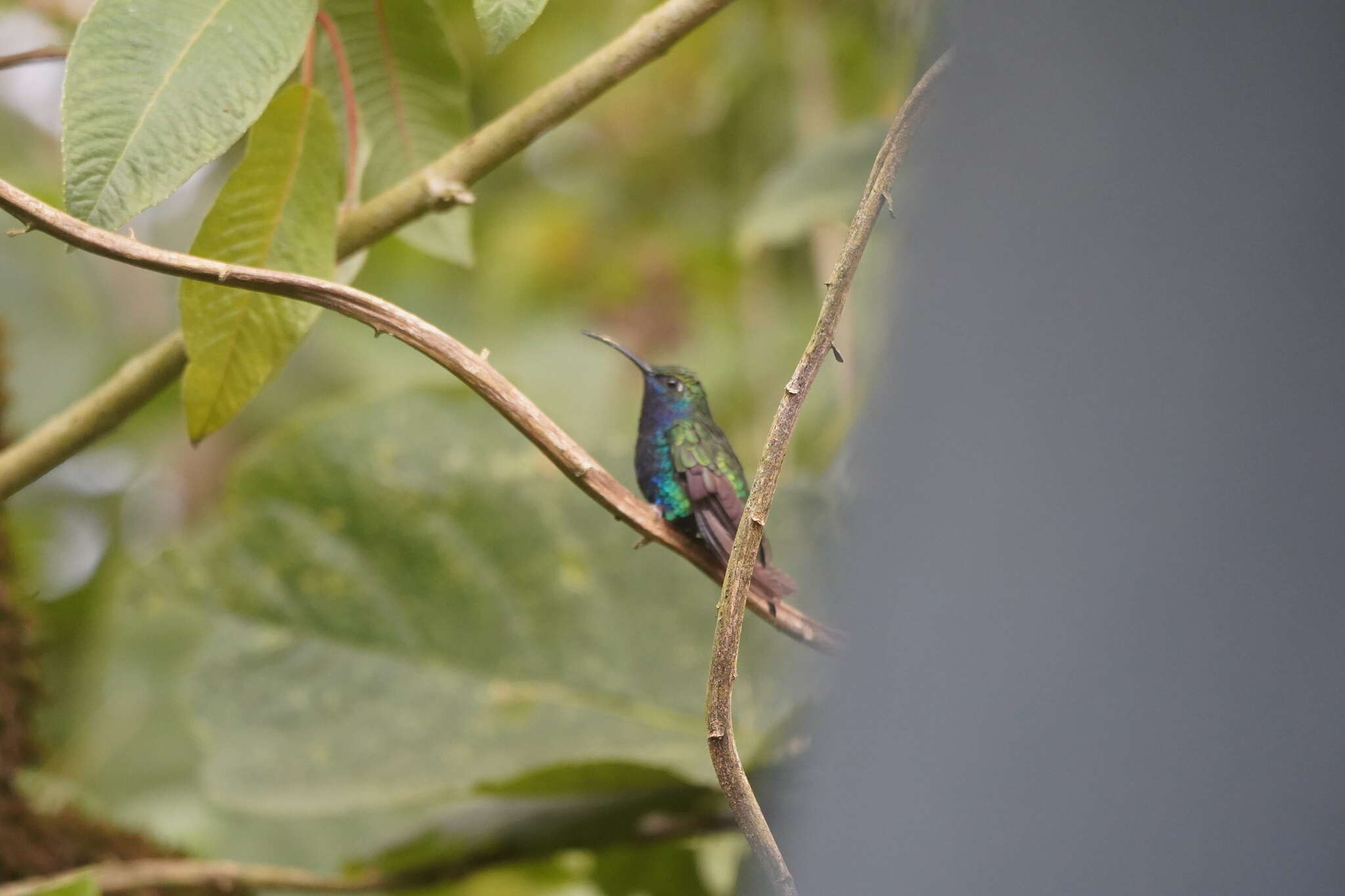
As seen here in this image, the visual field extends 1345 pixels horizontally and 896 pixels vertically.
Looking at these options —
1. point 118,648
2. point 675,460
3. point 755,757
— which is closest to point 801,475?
point 755,757

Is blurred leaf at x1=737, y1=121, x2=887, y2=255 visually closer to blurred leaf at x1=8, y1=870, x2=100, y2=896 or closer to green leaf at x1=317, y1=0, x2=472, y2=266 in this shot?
green leaf at x1=317, y1=0, x2=472, y2=266

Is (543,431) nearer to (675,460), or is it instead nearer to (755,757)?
(675,460)

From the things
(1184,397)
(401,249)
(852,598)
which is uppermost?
(401,249)

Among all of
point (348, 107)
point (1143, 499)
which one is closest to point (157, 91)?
point (348, 107)

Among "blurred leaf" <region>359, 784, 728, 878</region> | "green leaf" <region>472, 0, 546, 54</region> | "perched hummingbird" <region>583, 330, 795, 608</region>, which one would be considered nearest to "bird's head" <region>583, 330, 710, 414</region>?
"perched hummingbird" <region>583, 330, 795, 608</region>

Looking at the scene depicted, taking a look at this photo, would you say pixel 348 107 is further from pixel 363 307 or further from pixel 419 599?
pixel 419 599

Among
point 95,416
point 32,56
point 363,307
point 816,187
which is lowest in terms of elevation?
point 95,416
